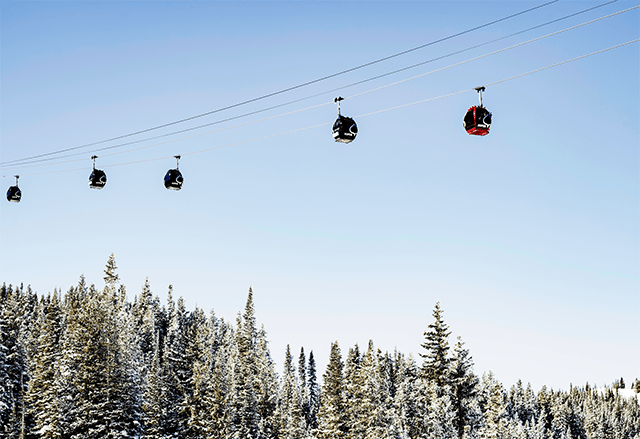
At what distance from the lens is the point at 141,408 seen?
2184 inches

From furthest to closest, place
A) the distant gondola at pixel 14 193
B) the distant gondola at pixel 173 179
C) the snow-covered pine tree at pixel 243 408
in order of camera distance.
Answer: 1. the snow-covered pine tree at pixel 243 408
2. the distant gondola at pixel 14 193
3. the distant gondola at pixel 173 179

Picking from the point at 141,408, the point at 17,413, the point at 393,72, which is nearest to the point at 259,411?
the point at 141,408

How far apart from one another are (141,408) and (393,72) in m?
45.0

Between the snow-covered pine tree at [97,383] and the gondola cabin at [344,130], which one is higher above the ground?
the gondola cabin at [344,130]

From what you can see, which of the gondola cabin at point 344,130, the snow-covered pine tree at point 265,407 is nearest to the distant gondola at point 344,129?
the gondola cabin at point 344,130

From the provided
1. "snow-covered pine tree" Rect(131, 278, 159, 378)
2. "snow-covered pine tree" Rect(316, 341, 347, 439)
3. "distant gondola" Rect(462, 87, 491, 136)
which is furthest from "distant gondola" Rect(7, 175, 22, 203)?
"snow-covered pine tree" Rect(131, 278, 159, 378)

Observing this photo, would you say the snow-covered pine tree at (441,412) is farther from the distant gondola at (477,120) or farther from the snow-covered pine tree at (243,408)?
the distant gondola at (477,120)

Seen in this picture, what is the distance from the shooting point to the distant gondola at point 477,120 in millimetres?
18172

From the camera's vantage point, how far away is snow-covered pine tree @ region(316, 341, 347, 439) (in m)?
62.3

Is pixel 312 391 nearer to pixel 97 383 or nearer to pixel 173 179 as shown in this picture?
pixel 97 383

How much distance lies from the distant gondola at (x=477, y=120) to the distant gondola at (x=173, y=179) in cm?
1354

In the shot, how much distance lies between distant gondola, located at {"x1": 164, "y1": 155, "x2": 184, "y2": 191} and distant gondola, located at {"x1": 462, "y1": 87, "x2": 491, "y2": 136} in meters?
13.5

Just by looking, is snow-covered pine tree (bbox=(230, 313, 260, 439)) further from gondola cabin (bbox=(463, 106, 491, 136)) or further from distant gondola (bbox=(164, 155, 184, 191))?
gondola cabin (bbox=(463, 106, 491, 136))

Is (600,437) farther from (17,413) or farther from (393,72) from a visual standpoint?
(393,72)
